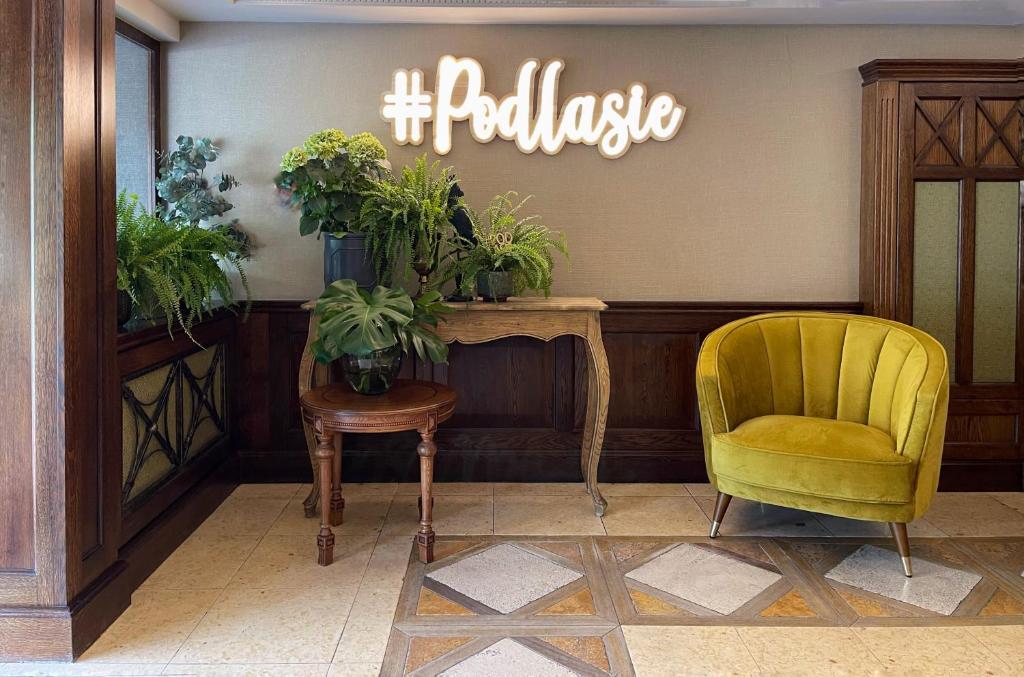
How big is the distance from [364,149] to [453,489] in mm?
1768

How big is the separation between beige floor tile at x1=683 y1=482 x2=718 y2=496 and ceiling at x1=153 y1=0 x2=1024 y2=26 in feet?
7.93

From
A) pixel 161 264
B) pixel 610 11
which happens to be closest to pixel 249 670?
pixel 161 264

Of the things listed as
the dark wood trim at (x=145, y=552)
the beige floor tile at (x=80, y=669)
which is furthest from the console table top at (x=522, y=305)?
the beige floor tile at (x=80, y=669)

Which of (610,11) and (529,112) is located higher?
(610,11)

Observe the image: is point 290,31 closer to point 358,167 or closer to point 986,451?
point 358,167

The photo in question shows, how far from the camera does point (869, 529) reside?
3.57 m

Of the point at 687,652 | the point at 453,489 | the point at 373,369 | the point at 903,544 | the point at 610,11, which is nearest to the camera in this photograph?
the point at 687,652

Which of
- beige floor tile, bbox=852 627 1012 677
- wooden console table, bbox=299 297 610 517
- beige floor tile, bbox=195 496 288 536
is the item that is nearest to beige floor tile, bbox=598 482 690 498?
wooden console table, bbox=299 297 610 517

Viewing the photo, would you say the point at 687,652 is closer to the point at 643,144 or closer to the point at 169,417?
the point at 169,417

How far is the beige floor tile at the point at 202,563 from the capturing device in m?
2.94

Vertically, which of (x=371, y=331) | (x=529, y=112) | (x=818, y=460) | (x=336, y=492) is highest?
(x=529, y=112)

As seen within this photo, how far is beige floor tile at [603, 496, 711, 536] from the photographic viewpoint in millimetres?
3537

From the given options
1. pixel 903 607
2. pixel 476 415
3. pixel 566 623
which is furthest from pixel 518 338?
pixel 903 607

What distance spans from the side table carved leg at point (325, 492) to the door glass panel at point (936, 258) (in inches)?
119
